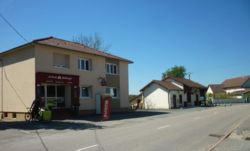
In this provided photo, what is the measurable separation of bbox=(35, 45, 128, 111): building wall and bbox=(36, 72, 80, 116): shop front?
24.1 inches

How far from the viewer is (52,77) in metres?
27.5

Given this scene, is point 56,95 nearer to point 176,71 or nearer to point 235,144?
point 235,144

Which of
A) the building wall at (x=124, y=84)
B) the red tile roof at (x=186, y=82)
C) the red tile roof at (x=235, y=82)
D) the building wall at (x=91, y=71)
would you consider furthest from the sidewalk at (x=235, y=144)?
the red tile roof at (x=235, y=82)

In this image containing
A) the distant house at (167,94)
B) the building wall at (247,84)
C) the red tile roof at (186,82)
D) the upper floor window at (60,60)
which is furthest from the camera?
the building wall at (247,84)

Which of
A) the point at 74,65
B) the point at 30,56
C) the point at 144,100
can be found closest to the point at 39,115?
the point at 30,56

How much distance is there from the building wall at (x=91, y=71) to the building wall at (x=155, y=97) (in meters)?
14.7

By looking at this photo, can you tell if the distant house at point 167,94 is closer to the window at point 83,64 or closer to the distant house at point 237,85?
the window at point 83,64

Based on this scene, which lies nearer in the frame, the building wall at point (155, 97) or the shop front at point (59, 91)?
the shop front at point (59, 91)

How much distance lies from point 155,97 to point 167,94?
261 centimetres

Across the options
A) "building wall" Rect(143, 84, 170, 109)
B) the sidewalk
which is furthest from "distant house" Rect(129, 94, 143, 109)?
the sidewalk

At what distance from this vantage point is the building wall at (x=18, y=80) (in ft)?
88.1

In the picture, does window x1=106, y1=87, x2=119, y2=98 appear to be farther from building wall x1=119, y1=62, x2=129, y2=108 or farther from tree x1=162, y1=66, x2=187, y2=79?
tree x1=162, y1=66, x2=187, y2=79

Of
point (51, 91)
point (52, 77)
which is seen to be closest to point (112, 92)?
point (51, 91)

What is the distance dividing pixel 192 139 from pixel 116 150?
435cm
